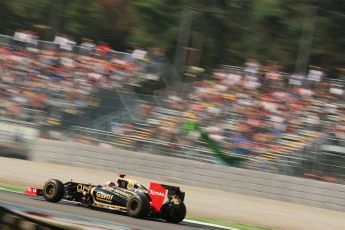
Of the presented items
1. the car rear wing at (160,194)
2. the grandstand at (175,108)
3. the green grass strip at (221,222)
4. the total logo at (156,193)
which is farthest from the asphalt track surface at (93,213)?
the grandstand at (175,108)

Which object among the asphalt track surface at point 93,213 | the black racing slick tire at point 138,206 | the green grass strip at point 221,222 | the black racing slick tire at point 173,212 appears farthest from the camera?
the green grass strip at point 221,222

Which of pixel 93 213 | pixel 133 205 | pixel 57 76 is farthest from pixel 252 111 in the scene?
pixel 93 213

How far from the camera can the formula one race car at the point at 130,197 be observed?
29.5ft

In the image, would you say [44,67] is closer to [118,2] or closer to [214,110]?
[214,110]

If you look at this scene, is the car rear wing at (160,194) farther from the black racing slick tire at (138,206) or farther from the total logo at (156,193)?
the black racing slick tire at (138,206)

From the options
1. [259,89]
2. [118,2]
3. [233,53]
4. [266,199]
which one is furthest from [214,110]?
[118,2]

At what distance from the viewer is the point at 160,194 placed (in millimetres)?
9008

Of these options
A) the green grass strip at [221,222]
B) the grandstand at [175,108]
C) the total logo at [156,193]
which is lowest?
the green grass strip at [221,222]

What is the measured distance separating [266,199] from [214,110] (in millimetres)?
2249

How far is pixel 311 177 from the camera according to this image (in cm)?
1337

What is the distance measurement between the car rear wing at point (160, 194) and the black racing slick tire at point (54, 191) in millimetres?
1261

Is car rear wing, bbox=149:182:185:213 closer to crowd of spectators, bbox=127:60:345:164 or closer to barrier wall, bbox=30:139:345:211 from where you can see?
barrier wall, bbox=30:139:345:211

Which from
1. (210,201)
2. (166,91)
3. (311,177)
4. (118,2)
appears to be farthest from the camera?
(118,2)

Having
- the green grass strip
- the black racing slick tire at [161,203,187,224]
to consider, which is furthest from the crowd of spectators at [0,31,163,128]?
the black racing slick tire at [161,203,187,224]
